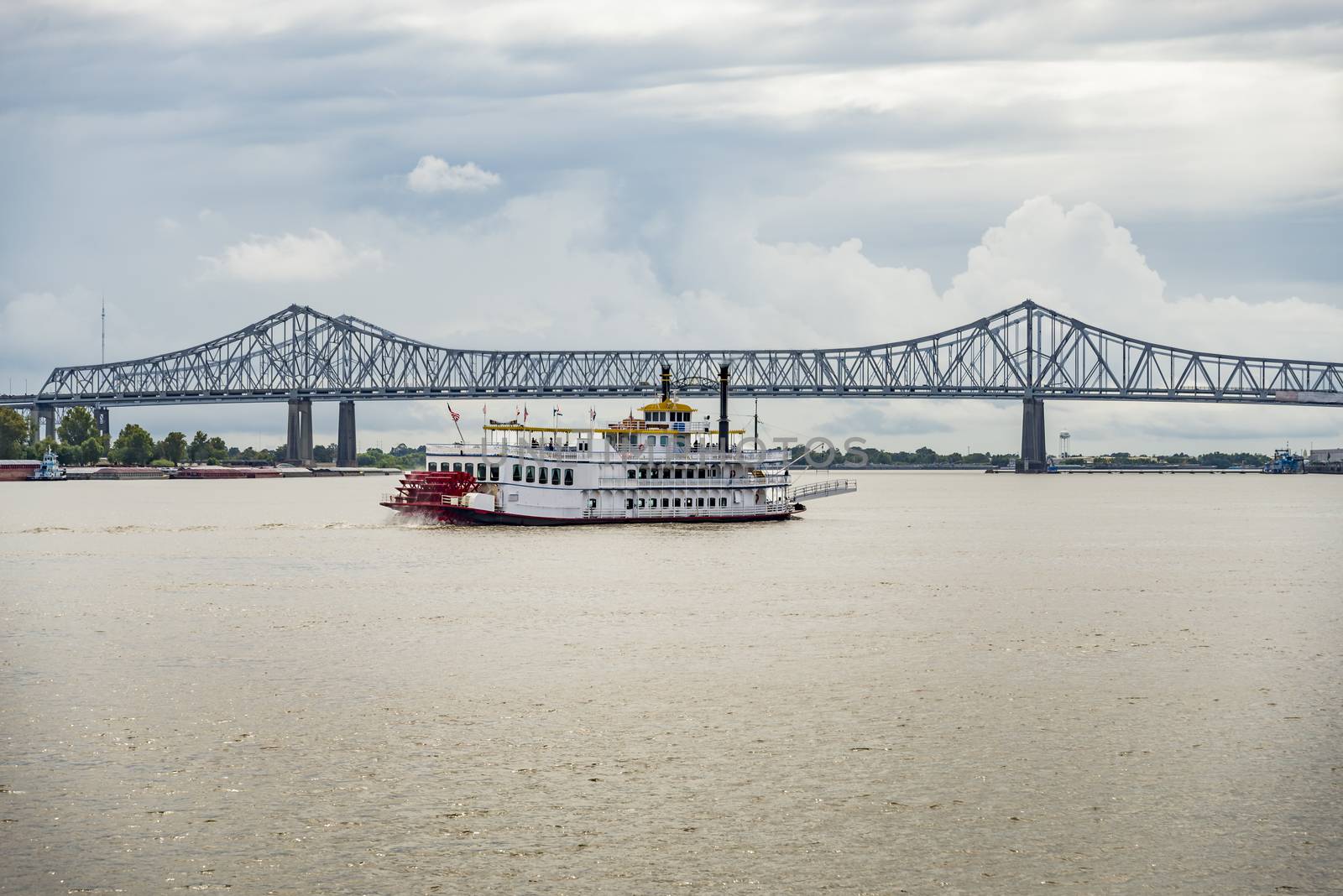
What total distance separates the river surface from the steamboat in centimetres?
2017

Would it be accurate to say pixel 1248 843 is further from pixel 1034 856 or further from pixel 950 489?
pixel 950 489

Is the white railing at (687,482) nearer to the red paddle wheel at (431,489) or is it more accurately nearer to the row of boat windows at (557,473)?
the row of boat windows at (557,473)

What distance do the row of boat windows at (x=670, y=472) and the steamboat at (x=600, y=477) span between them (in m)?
0.04

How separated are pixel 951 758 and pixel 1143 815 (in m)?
3.84

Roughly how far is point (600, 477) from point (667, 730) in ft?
164

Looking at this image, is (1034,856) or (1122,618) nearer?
(1034,856)

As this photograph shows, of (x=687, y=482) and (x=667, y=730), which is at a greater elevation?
(x=687, y=482)

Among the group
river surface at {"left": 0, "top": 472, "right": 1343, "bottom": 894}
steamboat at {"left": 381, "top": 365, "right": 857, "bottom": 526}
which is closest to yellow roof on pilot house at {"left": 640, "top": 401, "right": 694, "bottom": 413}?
steamboat at {"left": 381, "top": 365, "right": 857, "bottom": 526}

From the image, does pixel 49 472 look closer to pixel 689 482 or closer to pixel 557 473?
pixel 557 473

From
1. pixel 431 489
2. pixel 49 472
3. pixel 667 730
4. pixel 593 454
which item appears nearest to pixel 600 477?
pixel 593 454

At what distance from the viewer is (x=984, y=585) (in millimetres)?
51156

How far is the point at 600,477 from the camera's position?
7588 centimetres

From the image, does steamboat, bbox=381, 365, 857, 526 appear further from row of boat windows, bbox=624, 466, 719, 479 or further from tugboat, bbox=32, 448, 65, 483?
tugboat, bbox=32, 448, 65, 483

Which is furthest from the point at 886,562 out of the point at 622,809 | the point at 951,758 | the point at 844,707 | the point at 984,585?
the point at 622,809
